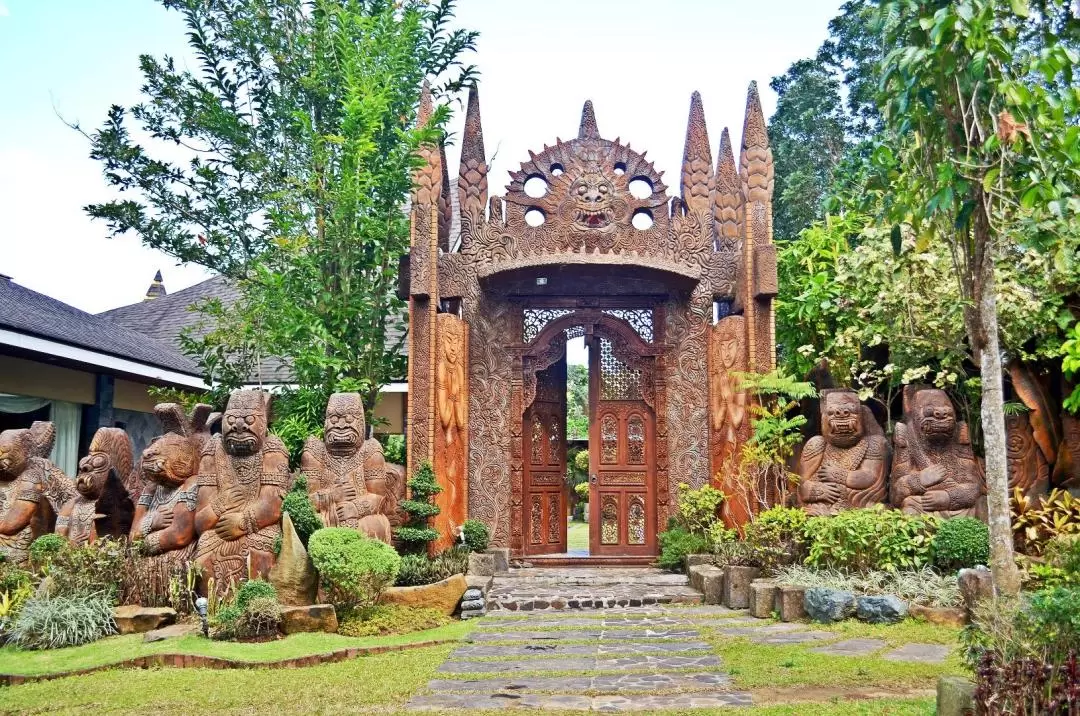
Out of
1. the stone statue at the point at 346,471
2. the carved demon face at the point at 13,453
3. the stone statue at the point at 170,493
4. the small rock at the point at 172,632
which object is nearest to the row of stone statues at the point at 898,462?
the stone statue at the point at 346,471

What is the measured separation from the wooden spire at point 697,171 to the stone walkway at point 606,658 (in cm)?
495

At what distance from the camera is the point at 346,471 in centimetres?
835

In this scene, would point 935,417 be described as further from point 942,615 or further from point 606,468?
point 606,468

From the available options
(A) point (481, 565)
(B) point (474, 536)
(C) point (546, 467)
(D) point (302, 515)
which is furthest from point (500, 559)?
(D) point (302, 515)

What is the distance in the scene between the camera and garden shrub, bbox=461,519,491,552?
31.4ft

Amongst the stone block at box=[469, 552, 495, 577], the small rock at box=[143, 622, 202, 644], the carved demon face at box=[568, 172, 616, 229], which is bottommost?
the small rock at box=[143, 622, 202, 644]

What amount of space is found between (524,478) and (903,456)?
14.2 ft

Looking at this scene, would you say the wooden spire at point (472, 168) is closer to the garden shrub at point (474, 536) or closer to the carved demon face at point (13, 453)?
the garden shrub at point (474, 536)

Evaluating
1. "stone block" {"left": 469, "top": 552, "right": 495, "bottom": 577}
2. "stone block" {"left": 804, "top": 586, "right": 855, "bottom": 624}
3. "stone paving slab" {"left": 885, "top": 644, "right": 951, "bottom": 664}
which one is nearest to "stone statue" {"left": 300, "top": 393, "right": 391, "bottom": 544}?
"stone block" {"left": 469, "top": 552, "right": 495, "bottom": 577}

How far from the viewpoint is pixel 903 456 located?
8.58 metres

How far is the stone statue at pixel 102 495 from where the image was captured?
26.5 feet

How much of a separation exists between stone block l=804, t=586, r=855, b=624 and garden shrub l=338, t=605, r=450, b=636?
3.13 m

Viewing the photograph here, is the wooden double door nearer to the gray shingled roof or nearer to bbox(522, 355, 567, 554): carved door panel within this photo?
bbox(522, 355, 567, 554): carved door panel

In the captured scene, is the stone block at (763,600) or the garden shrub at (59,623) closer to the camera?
the garden shrub at (59,623)
